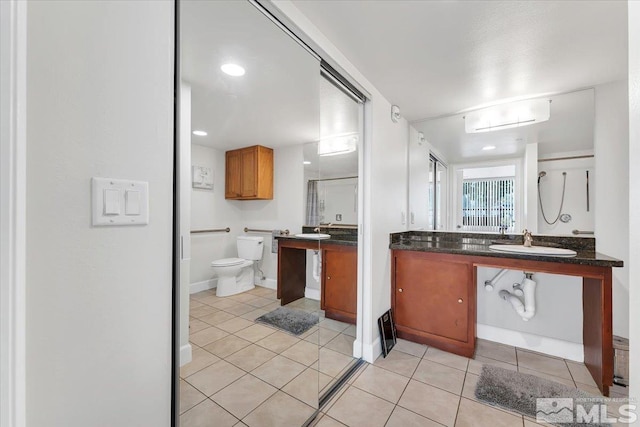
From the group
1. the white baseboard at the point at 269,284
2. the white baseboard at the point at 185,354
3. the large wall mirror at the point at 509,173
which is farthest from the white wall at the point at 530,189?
the white baseboard at the point at 185,354

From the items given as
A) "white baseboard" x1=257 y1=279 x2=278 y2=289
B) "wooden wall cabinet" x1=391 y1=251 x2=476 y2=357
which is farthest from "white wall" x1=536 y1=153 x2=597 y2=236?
"white baseboard" x1=257 y1=279 x2=278 y2=289

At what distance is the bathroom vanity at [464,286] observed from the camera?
→ 168cm

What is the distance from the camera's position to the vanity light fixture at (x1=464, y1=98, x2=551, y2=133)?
2.25 m

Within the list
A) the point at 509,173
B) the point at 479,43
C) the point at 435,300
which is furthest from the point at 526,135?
the point at 435,300

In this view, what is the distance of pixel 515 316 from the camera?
2354 mm

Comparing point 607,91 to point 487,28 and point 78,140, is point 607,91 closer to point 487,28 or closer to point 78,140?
point 487,28

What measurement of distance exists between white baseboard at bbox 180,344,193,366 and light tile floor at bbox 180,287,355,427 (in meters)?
0.02

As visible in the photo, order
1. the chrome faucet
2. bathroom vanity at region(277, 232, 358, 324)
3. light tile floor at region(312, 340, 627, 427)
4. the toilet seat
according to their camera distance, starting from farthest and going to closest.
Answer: bathroom vanity at region(277, 232, 358, 324) < the chrome faucet < light tile floor at region(312, 340, 627, 427) < the toilet seat

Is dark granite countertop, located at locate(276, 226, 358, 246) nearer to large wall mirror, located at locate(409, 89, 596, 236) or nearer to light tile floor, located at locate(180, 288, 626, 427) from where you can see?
light tile floor, located at locate(180, 288, 626, 427)

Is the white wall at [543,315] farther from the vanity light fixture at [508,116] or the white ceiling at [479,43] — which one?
the white ceiling at [479,43]

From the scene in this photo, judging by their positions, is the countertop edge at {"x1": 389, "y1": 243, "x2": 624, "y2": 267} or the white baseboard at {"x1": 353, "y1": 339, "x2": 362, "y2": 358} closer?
the countertop edge at {"x1": 389, "y1": 243, "x2": 624, "y2": 267}

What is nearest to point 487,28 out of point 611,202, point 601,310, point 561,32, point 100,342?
point 561,32

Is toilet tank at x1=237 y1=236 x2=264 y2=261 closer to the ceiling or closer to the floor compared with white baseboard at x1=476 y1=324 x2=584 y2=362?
closer to the ceiling

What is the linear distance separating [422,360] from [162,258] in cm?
214
